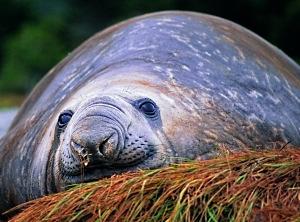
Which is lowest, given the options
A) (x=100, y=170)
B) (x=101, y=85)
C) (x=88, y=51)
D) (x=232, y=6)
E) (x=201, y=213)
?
(x=201, y=213)

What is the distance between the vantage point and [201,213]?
574cm

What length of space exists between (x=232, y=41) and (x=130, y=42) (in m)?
0.64

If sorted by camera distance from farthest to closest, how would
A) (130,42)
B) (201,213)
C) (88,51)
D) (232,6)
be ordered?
(232,6), (88,51), (130,42), (201,213)

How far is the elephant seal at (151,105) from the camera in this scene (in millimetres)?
6789

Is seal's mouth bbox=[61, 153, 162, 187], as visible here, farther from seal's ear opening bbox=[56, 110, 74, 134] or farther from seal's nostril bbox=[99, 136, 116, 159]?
seal's ear opening bbox=[56, 110, 74, 134]

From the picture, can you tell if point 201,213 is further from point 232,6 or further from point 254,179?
point 232,6

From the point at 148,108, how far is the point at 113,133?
0.39m

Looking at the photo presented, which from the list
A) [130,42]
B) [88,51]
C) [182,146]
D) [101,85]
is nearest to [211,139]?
[182,146]

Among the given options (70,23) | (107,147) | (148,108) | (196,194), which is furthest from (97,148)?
(70,23)

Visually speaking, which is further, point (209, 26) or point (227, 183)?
point (209, 26)

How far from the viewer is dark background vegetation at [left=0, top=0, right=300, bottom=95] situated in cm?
2607

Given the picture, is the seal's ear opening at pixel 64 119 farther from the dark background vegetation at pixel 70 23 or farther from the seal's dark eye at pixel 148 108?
the dark background vegetation at pixel 70 23

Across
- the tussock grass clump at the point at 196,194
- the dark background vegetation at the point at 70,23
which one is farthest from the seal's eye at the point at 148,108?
the dark background vegetation at the point at 70,23

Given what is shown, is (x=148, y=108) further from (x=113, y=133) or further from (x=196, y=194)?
(x=196, y=194)
